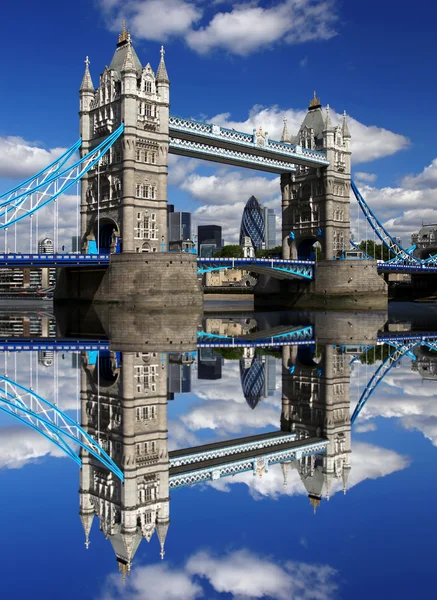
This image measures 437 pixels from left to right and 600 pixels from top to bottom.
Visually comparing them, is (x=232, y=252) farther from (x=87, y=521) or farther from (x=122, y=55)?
(x=87, y=521)

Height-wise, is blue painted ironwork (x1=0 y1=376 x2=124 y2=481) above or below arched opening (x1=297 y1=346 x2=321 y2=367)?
below

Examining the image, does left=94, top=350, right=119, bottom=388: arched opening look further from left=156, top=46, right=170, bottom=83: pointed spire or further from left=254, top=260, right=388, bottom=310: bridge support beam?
left=254, top=260, right=388, bottom=310: bridge support beam

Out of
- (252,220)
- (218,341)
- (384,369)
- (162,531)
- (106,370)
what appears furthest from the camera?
(252,220)

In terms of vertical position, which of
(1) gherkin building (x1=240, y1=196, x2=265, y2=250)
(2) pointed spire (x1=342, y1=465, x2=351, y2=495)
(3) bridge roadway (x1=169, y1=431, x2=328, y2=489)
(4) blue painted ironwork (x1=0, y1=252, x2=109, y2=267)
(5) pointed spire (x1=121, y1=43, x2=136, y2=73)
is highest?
(1) gherkin building (x1=240, y1=196, x2=265, y2=250)

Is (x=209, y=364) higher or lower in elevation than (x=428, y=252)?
lower

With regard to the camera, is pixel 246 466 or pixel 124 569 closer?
pixel 124 569

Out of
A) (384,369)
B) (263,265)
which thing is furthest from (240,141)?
(384,369)

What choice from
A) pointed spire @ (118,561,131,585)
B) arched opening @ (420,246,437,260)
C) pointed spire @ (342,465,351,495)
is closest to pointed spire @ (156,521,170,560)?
pointed spire @ (118,561,131,585)
